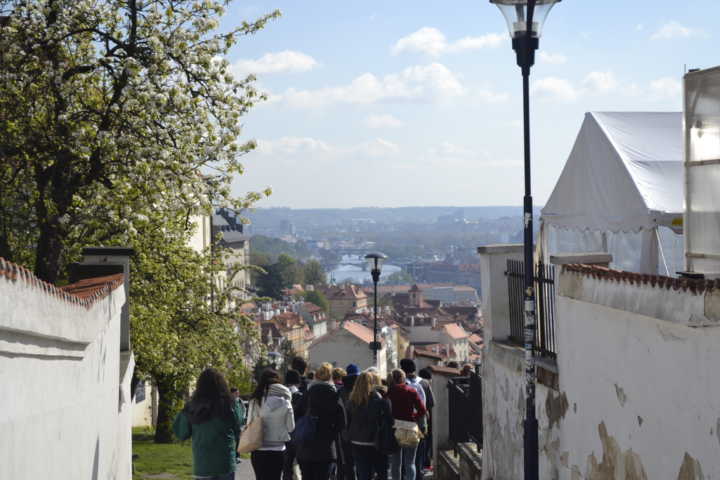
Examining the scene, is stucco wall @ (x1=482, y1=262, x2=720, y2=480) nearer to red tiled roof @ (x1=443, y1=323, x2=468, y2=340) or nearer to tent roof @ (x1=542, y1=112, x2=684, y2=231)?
tent roof @ (x1=542, y1=112, x2=684, y2=231)

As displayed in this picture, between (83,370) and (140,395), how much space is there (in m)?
34.8

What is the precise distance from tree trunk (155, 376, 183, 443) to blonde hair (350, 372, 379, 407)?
56.2 ft

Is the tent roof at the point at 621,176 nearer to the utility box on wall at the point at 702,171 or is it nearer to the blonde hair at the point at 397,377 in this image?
the blonde hair at the point at 397,377

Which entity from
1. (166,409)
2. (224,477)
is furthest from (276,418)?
(166,409)

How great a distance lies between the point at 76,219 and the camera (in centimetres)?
1375

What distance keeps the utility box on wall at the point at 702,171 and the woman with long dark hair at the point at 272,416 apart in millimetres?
3684

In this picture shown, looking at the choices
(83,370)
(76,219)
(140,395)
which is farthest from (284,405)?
(140,395)

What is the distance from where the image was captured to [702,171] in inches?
285

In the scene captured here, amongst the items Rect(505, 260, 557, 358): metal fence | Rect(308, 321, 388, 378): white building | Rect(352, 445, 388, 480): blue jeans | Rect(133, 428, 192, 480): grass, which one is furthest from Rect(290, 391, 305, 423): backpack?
Rect(308, 321, 388, 378): white building

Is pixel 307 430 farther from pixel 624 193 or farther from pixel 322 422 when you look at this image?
pixel 624 193

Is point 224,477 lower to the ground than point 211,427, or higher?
lower

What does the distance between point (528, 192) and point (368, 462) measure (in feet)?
10.4

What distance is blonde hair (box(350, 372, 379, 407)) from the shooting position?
9477 mm

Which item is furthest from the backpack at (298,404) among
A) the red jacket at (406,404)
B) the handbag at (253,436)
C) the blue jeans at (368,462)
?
the handbag at (253,436)
